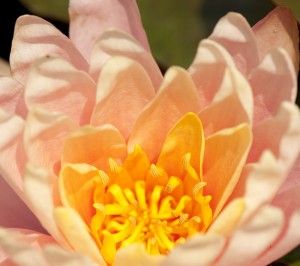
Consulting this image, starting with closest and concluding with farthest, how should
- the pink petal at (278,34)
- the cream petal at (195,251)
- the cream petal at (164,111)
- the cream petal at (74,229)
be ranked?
→ the cream petal at (195,251)
the cream petal at (74,229)
the cream petal at (164,111)
the pink petal at (278,34)

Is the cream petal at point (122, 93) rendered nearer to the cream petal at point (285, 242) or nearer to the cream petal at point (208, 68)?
the cream petal at point (208, 68)

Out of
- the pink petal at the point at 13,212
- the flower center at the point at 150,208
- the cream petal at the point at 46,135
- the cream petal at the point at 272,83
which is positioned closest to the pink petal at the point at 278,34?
the cream petal at the point at 272,83

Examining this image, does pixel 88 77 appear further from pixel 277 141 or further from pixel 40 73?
pixel 277 141

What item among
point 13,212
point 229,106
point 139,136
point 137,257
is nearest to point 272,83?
point 229,106

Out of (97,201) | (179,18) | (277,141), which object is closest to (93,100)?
(97,201)

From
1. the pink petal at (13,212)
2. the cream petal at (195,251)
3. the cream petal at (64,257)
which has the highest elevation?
the cream petal at (195,251)

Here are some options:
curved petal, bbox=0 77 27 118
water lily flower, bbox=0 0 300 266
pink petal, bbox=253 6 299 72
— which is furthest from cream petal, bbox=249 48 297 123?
curved petal, bbox=0 77 27 118

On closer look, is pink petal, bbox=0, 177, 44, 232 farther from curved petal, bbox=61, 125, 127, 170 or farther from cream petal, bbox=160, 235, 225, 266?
cream petal, bbox=160, 235, 225, 266
